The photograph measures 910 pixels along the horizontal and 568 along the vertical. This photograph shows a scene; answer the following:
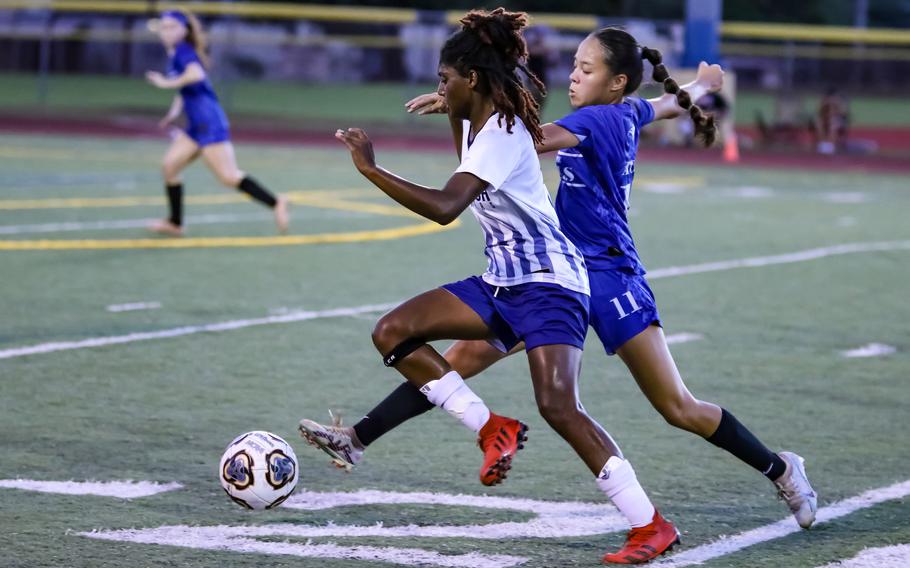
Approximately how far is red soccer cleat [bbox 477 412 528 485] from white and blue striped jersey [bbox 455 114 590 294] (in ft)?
1.59

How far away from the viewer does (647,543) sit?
16.9 ft

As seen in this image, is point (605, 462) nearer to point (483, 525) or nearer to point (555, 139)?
point (483, 525)

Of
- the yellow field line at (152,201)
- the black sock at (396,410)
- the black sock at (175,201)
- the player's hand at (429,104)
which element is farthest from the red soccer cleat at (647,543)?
the yellow field line at (152,201)

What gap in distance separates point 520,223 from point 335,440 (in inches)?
41.1

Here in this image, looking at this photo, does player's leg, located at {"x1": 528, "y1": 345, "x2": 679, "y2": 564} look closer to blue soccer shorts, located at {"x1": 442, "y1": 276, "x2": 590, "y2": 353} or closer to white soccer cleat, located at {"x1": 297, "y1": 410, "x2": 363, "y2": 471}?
blue soccer shorts, located at {"x1": 442, "y1": 276, "x2": 590, "y2": 353}

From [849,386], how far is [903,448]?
55.2 inches

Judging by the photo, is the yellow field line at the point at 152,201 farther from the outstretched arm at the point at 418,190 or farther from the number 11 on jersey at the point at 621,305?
the outstretched arm at the point at 418,190

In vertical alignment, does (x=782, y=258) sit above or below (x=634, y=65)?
below

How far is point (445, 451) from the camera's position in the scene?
684 cm

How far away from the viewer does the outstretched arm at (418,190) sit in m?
5.14

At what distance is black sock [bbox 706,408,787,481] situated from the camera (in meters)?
5.69

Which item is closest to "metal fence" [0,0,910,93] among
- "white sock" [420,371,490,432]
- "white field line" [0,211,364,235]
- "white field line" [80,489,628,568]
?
"white field line" [0,211,364,235]

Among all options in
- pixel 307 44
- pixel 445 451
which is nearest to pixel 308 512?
pixel 445 451

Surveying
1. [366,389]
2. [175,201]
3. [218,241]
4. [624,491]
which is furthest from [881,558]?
[175,201]
